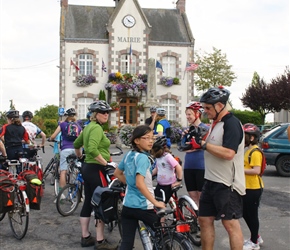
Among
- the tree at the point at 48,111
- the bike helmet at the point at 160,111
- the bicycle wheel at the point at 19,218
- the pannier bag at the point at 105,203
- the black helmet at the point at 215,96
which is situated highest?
the tree at the point at 48,111

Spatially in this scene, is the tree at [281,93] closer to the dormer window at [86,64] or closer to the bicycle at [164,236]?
the dormer window at [86,64]

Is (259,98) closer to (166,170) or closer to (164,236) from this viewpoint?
(166,170)

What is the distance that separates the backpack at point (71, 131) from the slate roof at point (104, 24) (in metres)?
25.8

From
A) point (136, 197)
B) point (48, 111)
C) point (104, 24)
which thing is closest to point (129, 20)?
point (104, 24)

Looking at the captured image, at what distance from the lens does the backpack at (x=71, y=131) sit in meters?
8.93

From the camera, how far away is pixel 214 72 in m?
50.6

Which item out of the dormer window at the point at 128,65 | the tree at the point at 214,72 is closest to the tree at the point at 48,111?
the tree at the point at 214,72

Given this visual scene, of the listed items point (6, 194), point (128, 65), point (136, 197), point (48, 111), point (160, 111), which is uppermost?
point (128, 65)

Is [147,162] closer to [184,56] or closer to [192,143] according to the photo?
[192,143]

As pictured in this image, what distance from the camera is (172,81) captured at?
3450 cm

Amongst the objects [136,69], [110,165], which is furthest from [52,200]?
[136,69]

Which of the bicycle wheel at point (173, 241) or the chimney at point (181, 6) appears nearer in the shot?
the bicycle wheel at point (173, 241)

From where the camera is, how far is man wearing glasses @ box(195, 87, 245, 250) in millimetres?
4418

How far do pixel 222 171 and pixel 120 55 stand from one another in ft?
99.7
